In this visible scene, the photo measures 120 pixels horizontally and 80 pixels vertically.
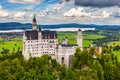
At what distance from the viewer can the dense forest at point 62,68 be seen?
75619 millimetres

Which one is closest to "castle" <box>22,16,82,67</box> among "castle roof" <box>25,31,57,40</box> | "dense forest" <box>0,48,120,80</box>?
"castle roof" <box>25,31,57,40</box>

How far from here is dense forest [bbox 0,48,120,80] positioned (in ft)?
248

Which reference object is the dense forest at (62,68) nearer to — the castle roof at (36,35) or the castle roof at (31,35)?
the castle roof at (31,35)

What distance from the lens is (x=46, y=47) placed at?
91.9 m

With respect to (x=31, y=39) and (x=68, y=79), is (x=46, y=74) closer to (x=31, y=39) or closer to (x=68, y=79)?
(x=68, y=79)

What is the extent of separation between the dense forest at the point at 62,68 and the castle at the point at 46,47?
6.06 ft

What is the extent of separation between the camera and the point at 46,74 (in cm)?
7450

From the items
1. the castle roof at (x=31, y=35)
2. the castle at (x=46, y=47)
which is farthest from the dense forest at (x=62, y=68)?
the castle roof at (x=31, y=35)

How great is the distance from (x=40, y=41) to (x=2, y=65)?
1485 cm

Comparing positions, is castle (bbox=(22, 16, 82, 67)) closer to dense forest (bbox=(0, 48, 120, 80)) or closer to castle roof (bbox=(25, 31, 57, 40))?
castle roof (bbox=(25, 31, 57, 40))

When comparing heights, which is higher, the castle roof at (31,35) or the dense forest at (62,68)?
the castle roof at (31,35)

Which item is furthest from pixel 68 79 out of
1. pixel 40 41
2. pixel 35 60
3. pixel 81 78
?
pixel 40 41

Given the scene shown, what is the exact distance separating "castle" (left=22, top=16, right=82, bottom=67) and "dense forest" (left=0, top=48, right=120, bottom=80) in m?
1.85

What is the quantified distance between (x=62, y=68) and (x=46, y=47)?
11.1 meters
